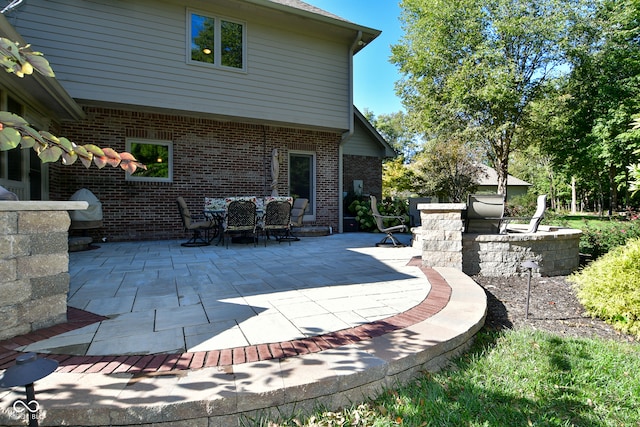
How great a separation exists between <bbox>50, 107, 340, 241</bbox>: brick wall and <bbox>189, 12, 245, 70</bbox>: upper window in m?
1.42

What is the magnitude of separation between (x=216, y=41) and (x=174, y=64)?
1161 millimetres

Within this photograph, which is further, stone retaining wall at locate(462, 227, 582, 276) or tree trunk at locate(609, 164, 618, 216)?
tree trunk at locate(609, 164, 618, 216)

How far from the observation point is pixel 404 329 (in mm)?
2379

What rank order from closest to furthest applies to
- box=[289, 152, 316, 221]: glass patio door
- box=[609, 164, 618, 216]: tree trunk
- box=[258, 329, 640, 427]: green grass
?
box=[258, 329, 640, 427]: green grass
box=[289, 152, 316, 221]: glass patio door
box=[609, 164, 618, 216]: tree trunk

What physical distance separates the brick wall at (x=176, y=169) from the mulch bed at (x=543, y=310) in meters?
6.01

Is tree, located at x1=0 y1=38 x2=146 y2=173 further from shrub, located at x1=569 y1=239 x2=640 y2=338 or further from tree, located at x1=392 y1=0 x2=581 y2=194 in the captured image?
tree, located at x1=392 y1=0 x2=581 y2=194

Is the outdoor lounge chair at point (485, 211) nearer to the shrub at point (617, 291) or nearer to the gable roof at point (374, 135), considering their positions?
the shrub at point (617, 291)

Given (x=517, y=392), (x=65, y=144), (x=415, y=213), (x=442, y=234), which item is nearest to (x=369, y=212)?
(x=415, y=213)

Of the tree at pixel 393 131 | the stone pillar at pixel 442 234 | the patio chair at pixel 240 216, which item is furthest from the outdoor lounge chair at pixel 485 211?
the tree at pixel 393 131

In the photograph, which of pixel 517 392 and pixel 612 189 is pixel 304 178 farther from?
pixel 612 189

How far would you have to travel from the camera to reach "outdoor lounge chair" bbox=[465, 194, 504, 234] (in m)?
4.91

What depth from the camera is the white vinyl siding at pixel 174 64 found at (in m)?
6.55

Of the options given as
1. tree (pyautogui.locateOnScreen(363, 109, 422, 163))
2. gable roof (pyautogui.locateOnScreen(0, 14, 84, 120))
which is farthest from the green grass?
tree (pyautogui.locateOnScreen(363, 109, 422, 163))

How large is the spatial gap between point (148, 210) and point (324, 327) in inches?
261
